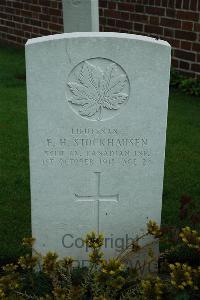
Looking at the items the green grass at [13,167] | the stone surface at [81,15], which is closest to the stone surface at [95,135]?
the green grass at [13,167]

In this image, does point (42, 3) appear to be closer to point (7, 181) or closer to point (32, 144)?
point (7, 181)

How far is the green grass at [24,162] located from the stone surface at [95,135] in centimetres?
68

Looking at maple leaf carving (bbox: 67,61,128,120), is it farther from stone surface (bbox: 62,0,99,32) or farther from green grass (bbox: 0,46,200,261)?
stone surface (bbox: 62,0,99,32)

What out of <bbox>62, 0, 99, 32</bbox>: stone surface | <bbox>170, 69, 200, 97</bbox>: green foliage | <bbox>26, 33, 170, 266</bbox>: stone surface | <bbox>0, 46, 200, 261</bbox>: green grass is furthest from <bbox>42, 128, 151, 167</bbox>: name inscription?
<bbox>170, 69, 200, 97</bbox>: green foliage

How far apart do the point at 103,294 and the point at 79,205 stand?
1.84 feet

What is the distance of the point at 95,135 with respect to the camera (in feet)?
9.66

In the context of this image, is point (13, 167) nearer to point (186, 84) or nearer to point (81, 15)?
point (81, 15)

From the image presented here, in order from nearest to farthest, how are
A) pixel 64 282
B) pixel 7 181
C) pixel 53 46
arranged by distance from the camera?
pixel 53 46
pixel 64 282
pixel 7 181

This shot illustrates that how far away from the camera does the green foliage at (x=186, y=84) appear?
7125 millimetres

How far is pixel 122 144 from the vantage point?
9.75 feet

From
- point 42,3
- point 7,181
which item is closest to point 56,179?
point 7,181

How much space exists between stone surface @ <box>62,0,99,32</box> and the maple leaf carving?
2826 millimetres

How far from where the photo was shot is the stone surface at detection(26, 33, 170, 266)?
276 centimetres

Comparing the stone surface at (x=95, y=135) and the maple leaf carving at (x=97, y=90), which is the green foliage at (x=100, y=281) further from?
the maple leaf carving at (x=97, y=90)
